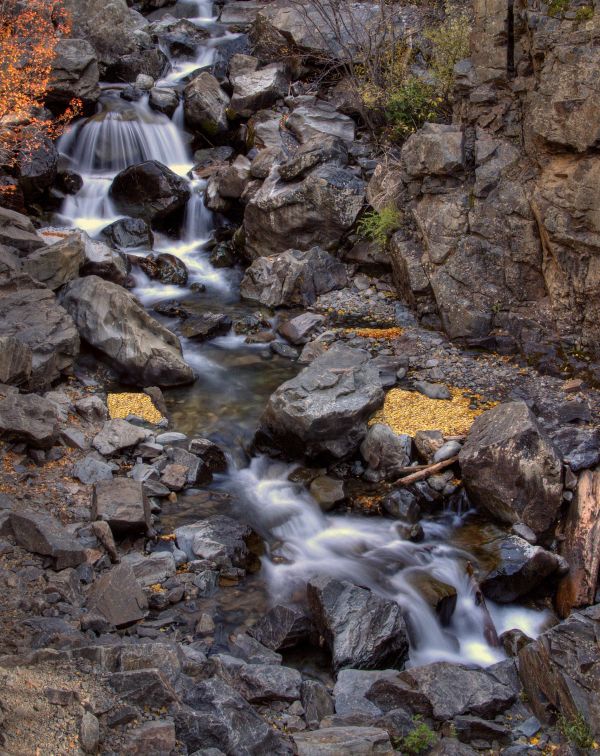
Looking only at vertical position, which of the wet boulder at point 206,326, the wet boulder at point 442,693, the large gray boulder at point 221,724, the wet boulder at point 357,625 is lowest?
the wet boulder at point 206,326

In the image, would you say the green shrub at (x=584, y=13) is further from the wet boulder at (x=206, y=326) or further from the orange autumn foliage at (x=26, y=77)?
the orange autumn foliage at (x=26, y=77)

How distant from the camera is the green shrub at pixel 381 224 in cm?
1294

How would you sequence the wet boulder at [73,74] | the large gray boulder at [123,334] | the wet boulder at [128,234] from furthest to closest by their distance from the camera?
the wet boulder at [73,74]
the wet boulder at [128,234]
the large gray boulder at [123,334]

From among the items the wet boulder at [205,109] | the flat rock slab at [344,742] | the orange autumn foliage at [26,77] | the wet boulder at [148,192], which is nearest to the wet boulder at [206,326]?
the wet boulder at [148,192]

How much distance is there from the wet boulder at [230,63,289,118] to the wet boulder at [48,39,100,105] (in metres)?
3.51

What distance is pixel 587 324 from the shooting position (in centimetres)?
1049

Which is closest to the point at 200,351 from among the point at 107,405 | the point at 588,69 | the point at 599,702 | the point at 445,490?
the point at 107,405

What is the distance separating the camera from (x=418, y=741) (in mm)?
4918

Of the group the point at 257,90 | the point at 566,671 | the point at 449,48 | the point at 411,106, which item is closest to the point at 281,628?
the point at 566,671

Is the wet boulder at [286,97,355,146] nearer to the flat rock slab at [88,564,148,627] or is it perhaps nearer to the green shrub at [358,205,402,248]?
the green shrub at [358,205,402,248]

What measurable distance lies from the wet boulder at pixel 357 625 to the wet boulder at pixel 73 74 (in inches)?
588

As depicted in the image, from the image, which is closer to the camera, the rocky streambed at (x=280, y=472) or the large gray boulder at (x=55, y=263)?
the rocky streambed at (x=280, y=472)

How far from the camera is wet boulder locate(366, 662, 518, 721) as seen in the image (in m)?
5.39

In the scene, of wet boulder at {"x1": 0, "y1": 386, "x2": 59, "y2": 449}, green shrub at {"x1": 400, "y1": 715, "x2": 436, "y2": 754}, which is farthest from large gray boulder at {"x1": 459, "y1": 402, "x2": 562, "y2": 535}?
wet boulder at {"x1": 0, "y1": 386, "x2": 59, "y2": 449}
